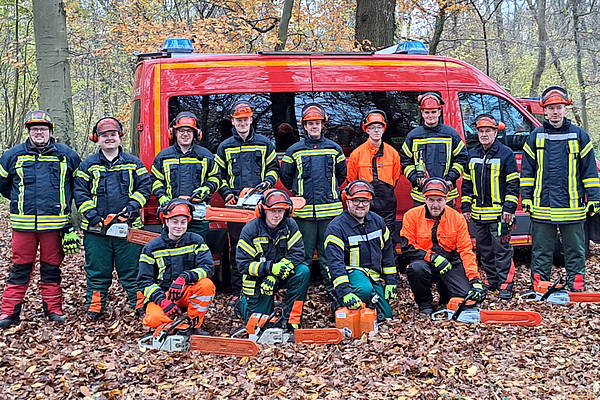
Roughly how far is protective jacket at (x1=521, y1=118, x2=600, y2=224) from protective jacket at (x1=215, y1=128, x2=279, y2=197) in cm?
272

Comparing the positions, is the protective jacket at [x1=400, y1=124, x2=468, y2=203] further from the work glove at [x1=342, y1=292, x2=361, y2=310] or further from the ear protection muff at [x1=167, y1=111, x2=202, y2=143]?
the ear protection muff at [x1=167, y1=111, x2=202, y2=143]

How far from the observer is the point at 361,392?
3879 mm

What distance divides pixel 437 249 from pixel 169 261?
258 cm

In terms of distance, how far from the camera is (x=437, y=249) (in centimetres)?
558

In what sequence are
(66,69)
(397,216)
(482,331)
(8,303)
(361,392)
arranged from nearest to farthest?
1. (361,392)
2. (482,331)
3. (8,303)
4. (397,216)
5. (66,69)

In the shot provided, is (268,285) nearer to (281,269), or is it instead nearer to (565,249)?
(281,269)

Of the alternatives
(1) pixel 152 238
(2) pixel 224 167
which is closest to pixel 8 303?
(1) pixel 152 238

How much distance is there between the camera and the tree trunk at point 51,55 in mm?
7766

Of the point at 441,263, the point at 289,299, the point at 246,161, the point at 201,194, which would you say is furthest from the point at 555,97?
the point at 201,194

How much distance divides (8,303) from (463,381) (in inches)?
163

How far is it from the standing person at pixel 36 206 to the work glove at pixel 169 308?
116 centimetres

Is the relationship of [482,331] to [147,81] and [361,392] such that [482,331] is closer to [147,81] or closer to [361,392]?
[361,392]

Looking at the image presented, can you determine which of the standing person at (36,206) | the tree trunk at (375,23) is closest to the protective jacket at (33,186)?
the standing person at (36,206)

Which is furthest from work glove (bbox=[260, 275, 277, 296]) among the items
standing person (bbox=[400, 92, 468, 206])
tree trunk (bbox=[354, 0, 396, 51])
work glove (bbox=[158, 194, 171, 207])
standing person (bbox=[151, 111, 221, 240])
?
tree trunk (bbox=[354, 0, 396, 51])
